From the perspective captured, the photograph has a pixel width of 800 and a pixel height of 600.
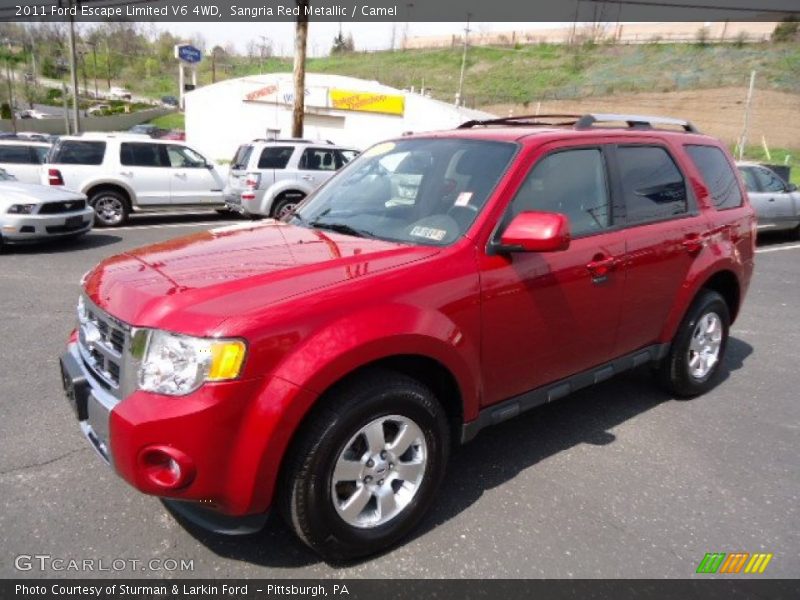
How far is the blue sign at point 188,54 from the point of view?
55.1 metres

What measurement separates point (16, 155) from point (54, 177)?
9.18ft

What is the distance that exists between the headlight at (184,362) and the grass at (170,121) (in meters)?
58.6

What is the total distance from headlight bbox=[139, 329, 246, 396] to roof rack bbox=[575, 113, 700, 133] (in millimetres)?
2656

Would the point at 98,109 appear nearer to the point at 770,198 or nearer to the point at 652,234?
the point at 770,198

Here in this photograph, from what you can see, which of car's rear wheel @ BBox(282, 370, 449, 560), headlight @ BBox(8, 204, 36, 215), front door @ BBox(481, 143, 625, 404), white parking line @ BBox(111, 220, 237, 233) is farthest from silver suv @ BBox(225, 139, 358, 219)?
car's rear wheel @ BBox(282, 370, 449, 560)

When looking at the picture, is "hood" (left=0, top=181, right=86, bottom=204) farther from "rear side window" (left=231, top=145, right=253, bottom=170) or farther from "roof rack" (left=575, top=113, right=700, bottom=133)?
"roof rack" (left=575, top=113, right=700, bottom=133)

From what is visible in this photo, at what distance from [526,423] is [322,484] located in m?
1.92

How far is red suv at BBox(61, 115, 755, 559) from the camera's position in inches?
84.9

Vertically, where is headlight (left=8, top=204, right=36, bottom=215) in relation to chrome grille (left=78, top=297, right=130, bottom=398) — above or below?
below

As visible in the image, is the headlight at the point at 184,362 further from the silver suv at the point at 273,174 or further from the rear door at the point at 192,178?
the rear door at the point at 192,178

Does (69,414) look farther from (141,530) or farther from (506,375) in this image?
(506,375)

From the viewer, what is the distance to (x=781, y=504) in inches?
121

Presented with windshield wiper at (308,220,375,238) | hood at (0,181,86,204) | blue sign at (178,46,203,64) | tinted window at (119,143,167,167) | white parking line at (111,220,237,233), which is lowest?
white parking line at (111,220,237,233)
